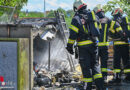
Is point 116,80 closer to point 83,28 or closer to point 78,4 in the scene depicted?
point 83,28

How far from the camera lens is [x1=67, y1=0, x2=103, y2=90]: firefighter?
5.90 m

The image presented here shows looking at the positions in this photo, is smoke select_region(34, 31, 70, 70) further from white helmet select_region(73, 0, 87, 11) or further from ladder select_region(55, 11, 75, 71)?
white helmet select_region(73, 0, 87, 11)

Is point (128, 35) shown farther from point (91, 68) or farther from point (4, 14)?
point (4, 14)

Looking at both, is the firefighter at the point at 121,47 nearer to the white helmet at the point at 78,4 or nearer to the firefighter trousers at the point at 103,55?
the firefighter trousers at the point at 103,55

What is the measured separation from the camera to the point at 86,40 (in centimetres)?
604

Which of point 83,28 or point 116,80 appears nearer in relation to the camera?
point 83,28

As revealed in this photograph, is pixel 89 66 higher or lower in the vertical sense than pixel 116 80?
→ higher

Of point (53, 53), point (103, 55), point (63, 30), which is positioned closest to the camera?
point (103, 55)

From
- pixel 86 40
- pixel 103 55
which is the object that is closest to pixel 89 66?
pixel 86 40

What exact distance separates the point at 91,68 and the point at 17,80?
163 cm

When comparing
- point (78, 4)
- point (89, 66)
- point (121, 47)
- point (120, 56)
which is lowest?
point (89, 66)

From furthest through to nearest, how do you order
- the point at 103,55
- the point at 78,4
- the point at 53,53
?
the point at 53,53
the point at 103,55
the point at 78,4

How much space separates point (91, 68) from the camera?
6168mm

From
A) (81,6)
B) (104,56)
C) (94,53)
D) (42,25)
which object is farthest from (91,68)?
(42,25)
